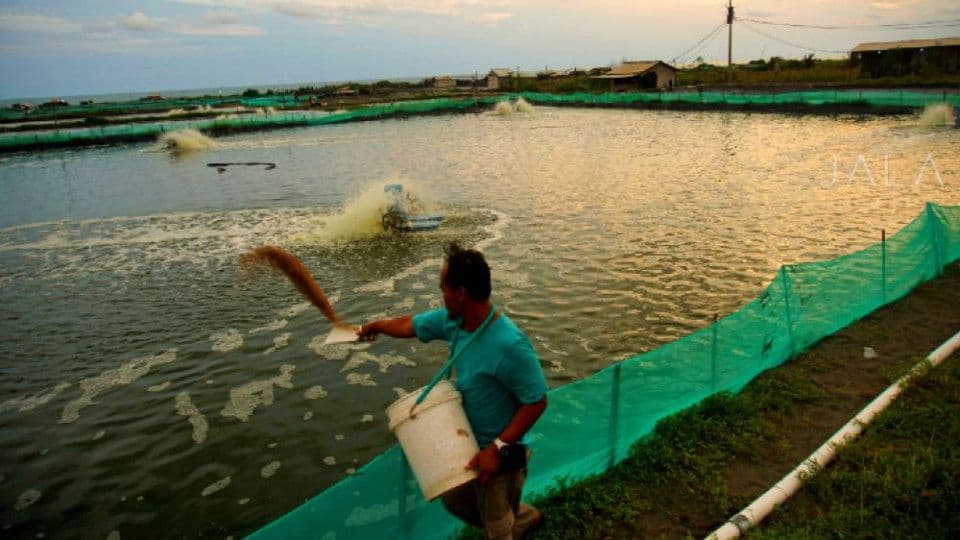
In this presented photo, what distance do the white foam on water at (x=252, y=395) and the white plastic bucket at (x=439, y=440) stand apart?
553cm

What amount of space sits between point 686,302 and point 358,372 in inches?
Answer: 241

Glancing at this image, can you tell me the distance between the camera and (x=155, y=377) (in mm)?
9156

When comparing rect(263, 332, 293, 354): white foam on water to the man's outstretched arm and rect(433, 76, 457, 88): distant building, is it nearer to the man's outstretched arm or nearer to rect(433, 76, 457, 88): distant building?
the man's outstretched arm

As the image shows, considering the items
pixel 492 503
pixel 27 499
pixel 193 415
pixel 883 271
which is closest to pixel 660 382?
pixel 492 503

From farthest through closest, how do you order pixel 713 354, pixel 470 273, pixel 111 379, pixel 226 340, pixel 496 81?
pixel 496 81 < pixel 226 340 < pixel 111 379 < pixel 713 354 < pixel 470 273

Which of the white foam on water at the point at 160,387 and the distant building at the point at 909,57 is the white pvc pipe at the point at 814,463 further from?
the distant building at the point at 909,57

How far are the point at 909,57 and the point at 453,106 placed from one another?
4620cm

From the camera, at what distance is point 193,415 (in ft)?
26.5

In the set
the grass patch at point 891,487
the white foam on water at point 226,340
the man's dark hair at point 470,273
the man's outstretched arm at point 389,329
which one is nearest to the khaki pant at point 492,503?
the man's outstretched arm at point 389,329

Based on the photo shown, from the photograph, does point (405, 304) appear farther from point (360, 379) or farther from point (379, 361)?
point (360, 379)

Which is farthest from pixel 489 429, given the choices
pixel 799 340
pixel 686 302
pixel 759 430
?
pixel 686 302

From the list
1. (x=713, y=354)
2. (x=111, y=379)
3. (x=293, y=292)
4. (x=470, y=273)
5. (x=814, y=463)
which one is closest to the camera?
(x=470, y=273)

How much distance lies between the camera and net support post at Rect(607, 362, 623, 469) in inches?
205

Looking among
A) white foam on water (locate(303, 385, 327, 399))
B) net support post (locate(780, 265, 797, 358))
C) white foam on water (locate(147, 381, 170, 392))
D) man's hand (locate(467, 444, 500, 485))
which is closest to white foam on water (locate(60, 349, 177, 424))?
white foam on water (locate(147, 381, 170, 392))
